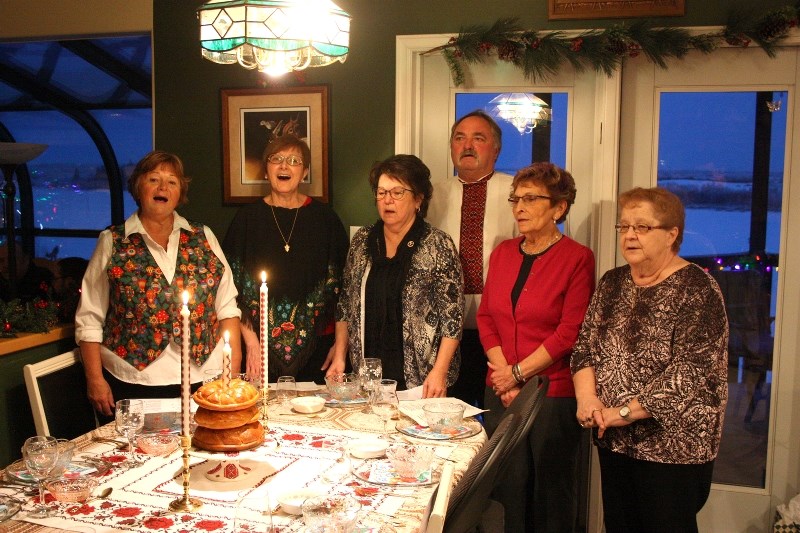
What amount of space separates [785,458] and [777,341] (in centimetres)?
53

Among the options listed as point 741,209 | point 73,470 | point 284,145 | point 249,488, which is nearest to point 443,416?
point 249,488

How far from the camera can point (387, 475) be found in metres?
1.92

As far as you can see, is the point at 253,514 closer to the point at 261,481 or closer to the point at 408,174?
the point at 261,481

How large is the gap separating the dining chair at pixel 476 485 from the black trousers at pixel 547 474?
2.39 feet

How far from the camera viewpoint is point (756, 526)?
3453mm

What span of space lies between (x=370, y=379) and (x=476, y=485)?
78 cm

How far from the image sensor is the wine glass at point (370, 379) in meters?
2.42

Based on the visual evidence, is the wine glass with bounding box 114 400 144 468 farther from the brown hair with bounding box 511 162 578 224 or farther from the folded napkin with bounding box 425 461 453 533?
the brown hair with bounding box 511 162 578 224

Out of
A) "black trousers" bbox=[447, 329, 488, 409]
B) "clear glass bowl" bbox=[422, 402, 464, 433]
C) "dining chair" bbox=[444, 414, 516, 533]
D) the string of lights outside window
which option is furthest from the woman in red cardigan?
the string of lights outside window

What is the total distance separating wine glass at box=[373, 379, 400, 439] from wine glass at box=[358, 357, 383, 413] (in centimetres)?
2

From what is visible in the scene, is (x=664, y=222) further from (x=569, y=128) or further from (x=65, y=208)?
(x=65, y=208)

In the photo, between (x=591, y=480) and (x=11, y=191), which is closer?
(x=591, y=480)

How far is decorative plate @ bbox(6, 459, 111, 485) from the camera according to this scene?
187cm

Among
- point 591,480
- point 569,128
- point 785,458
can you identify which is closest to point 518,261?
point 569,128
